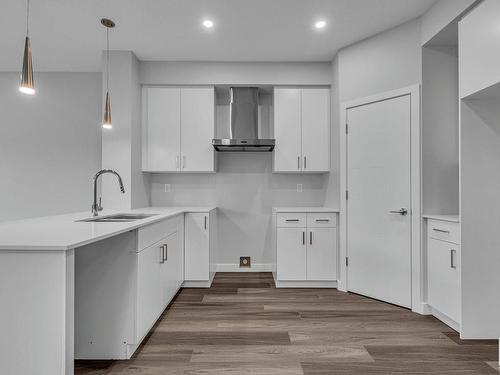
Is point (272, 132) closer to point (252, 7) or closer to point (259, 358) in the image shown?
point (252, 7)

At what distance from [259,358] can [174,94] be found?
3085 millimetres

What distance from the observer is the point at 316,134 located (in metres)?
3.72

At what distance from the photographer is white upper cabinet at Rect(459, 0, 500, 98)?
1.90m

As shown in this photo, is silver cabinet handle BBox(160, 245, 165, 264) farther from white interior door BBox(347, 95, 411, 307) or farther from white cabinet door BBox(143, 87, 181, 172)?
white interior door BBox(347, 95, 411, 307)

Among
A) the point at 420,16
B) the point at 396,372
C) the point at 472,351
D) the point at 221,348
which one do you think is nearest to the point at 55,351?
the point at 221,348

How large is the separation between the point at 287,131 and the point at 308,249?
1459 mm

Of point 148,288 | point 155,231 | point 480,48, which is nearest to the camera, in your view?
point 480,48

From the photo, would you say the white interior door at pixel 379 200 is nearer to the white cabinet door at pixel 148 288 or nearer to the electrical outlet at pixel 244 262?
the electrical outlet at pixel 244 262

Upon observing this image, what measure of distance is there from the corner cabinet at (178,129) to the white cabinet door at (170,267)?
3.66 feet

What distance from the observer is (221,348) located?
83.1 inches

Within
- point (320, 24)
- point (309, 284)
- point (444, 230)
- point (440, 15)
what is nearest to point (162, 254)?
point (309, 284)

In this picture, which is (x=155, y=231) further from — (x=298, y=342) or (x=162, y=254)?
(x=298, y=342)

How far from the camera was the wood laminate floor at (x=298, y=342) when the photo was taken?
1.88m

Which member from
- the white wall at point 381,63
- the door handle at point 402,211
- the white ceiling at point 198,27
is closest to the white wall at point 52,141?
the white ceiling at point 198,27
